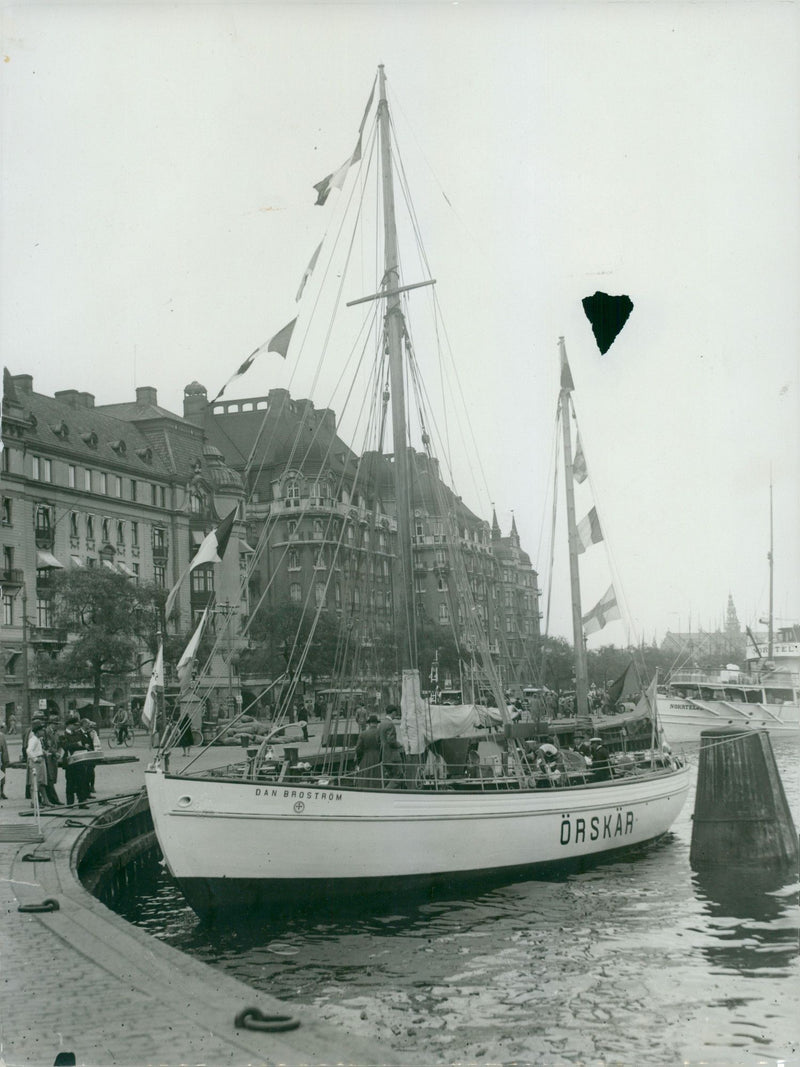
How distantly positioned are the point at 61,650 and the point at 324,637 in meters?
16.3

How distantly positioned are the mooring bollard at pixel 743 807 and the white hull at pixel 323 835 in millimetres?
3693

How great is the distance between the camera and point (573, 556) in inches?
1352

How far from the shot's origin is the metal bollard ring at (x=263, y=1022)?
26.3 ft

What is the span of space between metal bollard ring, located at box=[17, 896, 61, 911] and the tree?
140 ft

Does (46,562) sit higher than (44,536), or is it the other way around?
(44,536)

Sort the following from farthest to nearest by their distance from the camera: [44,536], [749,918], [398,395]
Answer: [44,536] → [398,395] → [749,918]

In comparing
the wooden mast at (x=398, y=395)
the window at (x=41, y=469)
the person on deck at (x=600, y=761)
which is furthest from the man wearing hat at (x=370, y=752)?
the window at (x=41, y=469)

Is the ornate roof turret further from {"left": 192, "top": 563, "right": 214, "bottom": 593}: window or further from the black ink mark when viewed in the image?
the black ink mark

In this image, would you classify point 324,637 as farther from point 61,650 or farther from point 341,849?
point 341,849

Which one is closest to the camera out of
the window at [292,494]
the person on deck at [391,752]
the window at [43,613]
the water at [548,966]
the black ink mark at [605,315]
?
the water at [548,966]

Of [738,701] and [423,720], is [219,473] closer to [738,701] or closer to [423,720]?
[738,701]

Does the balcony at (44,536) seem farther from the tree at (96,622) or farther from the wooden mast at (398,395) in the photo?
the wooden mast at (398,395)

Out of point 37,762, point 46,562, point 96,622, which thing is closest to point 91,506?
point 46,562

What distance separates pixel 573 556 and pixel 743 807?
1422cm
